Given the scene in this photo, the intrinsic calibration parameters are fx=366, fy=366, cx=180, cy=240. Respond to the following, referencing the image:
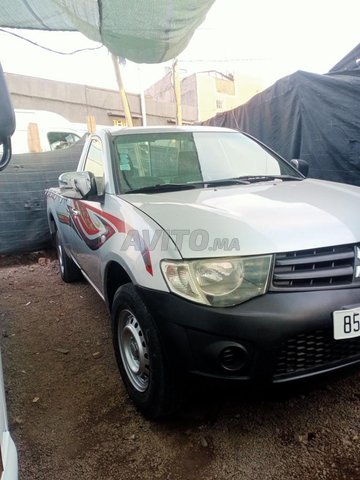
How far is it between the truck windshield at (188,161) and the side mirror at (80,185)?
0.22 metres

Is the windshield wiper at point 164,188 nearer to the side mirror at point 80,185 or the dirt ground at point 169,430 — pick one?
the side mirror at point 80,185

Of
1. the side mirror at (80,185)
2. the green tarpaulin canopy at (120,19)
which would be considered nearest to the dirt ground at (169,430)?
the side mirror at (80,185)

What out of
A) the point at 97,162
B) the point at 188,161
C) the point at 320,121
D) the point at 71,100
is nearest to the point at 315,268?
the point at 188,161

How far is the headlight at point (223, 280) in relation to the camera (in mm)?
1602

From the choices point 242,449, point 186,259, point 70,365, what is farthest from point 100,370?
point 186,259

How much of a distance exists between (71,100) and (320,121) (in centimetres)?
1614

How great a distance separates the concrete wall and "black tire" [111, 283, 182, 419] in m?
16.2

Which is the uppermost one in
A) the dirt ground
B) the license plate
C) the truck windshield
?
the truck windshield

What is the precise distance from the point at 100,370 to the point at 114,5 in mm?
3485

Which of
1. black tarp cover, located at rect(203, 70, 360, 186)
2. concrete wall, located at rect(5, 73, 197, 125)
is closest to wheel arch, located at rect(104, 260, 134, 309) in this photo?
black tarp cover, located at rect(203, 70, 360, 186)

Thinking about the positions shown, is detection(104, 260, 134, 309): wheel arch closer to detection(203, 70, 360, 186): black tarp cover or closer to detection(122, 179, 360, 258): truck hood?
detection(122, 179, 360, 258): truck hood

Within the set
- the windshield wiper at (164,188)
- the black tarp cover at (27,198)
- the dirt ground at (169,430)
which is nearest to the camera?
the dirt ground at (169,430)

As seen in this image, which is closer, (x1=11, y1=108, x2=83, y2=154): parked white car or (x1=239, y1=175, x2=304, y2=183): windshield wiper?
(x1=239, y1=175, x2=304, y2=183): windshield wiper

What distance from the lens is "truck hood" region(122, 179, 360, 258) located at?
1649 millimetres
